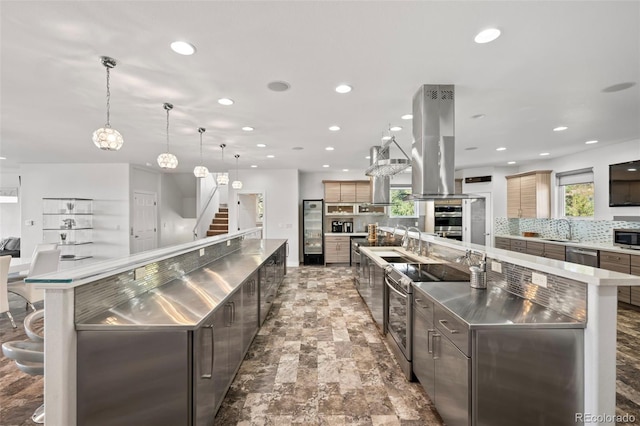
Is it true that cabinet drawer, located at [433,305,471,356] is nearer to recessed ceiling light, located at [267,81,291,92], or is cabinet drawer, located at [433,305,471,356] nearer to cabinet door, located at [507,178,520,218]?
recessed ceiling light, located at [267,81,291,92]

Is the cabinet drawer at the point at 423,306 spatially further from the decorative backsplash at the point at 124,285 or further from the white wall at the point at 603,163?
the white wall at the point at 603,163

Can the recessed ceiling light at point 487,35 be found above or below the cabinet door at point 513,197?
above

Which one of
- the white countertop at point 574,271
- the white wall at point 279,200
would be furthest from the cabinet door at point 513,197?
the white countertop at point 574,271

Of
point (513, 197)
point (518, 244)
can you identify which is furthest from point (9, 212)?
point (513, 197)

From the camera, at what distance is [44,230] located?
6840 millimetres

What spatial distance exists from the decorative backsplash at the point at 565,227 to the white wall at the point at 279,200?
545 cm

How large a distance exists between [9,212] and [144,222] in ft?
13.7

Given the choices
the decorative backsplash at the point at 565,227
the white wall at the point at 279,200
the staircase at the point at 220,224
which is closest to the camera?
the decorative backsplash at the point at 565,227

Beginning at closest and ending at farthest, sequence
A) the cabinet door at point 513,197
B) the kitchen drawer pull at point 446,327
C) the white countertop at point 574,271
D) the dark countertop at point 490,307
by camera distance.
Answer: the white countertop at point 574,271, the dark countertop at point 490,307, the kitchen drawer pull at point 446,327, the cabinet door at point 513,197

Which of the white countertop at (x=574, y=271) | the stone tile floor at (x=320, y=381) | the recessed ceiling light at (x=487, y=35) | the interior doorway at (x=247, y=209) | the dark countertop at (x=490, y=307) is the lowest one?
the stone tile floor at (x=320, y=381)

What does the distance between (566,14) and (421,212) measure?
7.11 m

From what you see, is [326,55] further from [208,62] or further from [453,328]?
[453,328]

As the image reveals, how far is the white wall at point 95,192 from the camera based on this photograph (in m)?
7.18

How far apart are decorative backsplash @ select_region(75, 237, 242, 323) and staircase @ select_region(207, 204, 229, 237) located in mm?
6878
